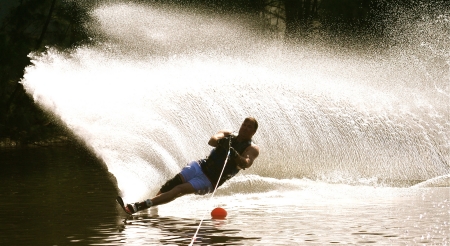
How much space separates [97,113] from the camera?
13.3 metres

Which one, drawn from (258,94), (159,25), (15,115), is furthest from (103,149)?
(159,25)

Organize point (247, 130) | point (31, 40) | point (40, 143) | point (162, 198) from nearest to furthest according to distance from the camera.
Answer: point (162, 198), point (247, 130), point (31, 40), point (40, 143)

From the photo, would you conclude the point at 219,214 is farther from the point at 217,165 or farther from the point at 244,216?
→ the point at 217,165

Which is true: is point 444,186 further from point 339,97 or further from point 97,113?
point 97,113

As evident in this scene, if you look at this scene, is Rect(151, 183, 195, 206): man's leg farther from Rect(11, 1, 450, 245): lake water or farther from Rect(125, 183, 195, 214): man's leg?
Rect(11, 1, 450, 245): lake water

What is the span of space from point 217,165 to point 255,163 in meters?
4.22

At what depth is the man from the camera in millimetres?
11055

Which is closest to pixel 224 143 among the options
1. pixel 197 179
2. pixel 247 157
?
pixel 247 157

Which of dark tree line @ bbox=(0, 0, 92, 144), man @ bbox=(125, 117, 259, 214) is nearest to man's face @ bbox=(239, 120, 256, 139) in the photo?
man @ bbox=(125, 117, 259, 214)

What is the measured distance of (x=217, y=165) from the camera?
11406 mm

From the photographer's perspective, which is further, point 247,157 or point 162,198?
point 247,157

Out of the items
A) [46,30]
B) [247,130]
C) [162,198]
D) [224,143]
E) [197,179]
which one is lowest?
[162,198]

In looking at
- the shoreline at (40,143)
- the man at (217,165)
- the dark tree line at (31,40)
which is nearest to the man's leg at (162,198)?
the man at (217,165)

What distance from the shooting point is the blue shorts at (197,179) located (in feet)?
36.6
